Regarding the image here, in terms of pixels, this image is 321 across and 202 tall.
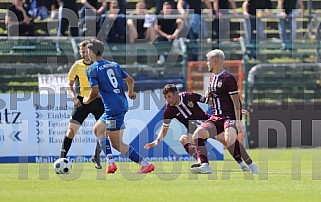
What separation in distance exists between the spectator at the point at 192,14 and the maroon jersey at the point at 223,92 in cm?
915

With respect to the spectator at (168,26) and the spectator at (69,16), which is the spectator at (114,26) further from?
the spectator at (168,26)

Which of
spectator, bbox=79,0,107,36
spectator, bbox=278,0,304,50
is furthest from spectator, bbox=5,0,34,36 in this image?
spectator, bbox=278,0,304,50

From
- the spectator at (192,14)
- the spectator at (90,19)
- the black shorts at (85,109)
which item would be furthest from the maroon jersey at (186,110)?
the spectator at (192,14)

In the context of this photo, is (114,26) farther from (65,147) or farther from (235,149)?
(235,149)

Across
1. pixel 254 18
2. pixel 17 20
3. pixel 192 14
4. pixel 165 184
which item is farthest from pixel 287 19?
pixel 165 184

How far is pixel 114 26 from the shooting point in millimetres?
22609

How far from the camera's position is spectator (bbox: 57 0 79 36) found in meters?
22.8

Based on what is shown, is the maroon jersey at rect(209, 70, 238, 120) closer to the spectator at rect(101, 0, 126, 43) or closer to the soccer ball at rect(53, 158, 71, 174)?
the soccer ball at rect(53, 158, 71, 174)

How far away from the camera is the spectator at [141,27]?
2295 centimetres

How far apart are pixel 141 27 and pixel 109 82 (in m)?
9.34

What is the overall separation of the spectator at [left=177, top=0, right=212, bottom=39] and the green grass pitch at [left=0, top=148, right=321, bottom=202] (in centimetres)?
682

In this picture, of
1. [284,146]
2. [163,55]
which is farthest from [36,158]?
[284,146]

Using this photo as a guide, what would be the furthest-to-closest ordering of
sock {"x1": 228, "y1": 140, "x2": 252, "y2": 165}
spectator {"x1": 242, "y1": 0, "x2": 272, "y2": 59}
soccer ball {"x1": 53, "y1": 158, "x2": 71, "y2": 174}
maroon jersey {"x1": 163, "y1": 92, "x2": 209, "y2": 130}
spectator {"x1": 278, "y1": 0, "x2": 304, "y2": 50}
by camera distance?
1. spectator {"x1": 278, "y1": 0, "x2": 304, "y2": 50}
2. spectator {"x1": 242, "y1": 0, "x2": 272, "y2": 59}
3. maroon jersey {"x1": 163, "y1": 92, "x2": 209, "y2": 130}
4. soccer ball {"x1": 53, "y1": 158, "x2": 71, "y2": 174}
5. sock {"x1": 228, "y1": 140, "x2": 252, "y2": 165}

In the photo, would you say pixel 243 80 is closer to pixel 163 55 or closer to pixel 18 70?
pixel 163 55
